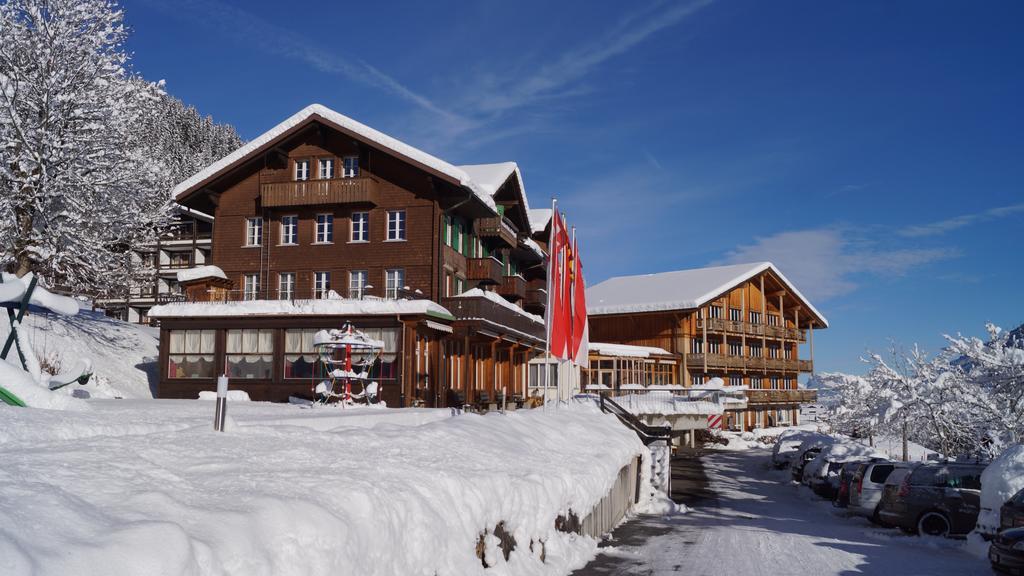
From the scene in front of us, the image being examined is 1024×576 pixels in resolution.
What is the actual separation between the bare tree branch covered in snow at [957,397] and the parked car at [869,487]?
11.9 feet

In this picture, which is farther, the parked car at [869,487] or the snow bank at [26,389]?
the parked car at [869,487]

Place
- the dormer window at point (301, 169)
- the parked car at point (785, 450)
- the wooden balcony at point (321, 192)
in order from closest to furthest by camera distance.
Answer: the wooden balcony at point (321, 192), the dormer window at point (301, 169), the parked car at point (785, 450)

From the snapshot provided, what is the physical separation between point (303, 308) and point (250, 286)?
6.39 metres

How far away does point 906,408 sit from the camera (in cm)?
2967

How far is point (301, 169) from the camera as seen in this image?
33.9 m

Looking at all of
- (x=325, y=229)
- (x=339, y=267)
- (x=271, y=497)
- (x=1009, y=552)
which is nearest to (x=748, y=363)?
(x=339, y=267)

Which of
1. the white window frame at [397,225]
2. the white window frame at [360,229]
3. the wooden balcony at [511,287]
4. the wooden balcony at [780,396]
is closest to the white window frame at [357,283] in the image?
the white window frame at [360,229]

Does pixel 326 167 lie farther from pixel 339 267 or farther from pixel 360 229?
pixel 339 267

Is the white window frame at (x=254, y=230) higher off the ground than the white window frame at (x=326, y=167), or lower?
lower

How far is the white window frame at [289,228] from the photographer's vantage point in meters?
33.5

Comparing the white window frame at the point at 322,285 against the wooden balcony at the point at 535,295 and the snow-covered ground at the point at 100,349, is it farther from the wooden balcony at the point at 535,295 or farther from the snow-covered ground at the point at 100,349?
the wooden balcony at the point at 535,295

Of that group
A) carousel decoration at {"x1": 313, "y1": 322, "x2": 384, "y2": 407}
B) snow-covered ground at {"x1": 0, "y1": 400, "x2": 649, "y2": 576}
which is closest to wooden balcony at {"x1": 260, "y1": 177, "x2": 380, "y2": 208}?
carousel decoration at {"x1": 313, "y1": 322, "x2": 384, "y2": 407}

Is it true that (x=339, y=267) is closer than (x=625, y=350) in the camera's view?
Yes

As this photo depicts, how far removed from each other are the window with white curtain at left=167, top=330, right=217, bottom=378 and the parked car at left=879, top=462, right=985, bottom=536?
21827 millimetres
